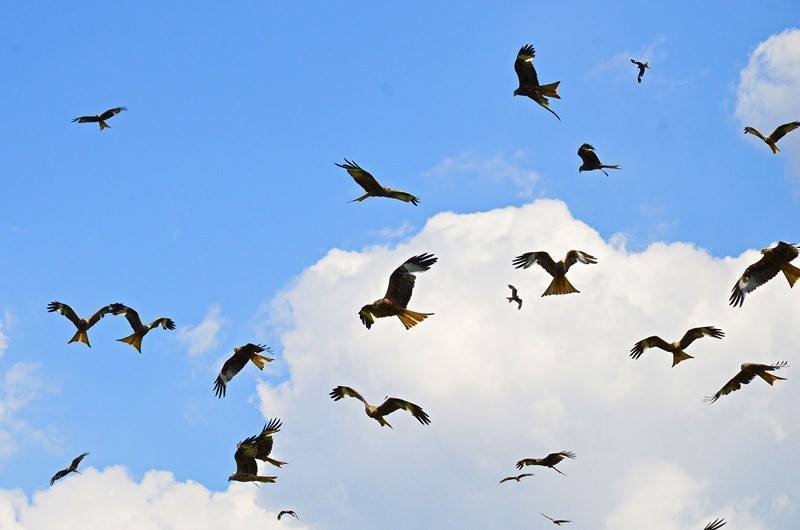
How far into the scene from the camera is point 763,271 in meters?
25.9

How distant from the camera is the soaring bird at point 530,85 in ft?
93.6

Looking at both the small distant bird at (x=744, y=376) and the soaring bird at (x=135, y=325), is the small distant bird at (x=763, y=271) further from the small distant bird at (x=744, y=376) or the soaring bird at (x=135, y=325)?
the soaring bird at (x=135, y=325)

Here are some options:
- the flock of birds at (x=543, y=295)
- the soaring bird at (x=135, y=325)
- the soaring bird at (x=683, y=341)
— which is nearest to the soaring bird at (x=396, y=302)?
the flock of birds at (x=543, y=295)

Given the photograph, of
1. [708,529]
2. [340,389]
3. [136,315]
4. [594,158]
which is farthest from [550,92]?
[136,315]

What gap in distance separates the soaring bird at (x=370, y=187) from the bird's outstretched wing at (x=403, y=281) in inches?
54.2

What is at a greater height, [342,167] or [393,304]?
[342,167]

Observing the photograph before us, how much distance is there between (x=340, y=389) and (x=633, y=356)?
723 cm

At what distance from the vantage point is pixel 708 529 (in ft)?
83.6

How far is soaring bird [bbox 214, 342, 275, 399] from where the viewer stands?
2820 cm

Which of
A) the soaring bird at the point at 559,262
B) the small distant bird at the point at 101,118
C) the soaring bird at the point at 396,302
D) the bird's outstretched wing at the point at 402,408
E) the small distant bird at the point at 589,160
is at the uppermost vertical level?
the small distant bird at the point at 101,118

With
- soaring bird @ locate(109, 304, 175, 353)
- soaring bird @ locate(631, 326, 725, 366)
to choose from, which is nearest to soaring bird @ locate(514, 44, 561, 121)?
soaring bird @ locate(631, 326, 725, 366)

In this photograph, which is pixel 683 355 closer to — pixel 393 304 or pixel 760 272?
Answer: pixel 760 272

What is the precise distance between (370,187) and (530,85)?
5933 mm

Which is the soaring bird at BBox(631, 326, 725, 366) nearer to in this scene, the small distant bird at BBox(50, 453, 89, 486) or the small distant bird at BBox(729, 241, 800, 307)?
the small distant bird at BBox(729, 241, 800, 307)
